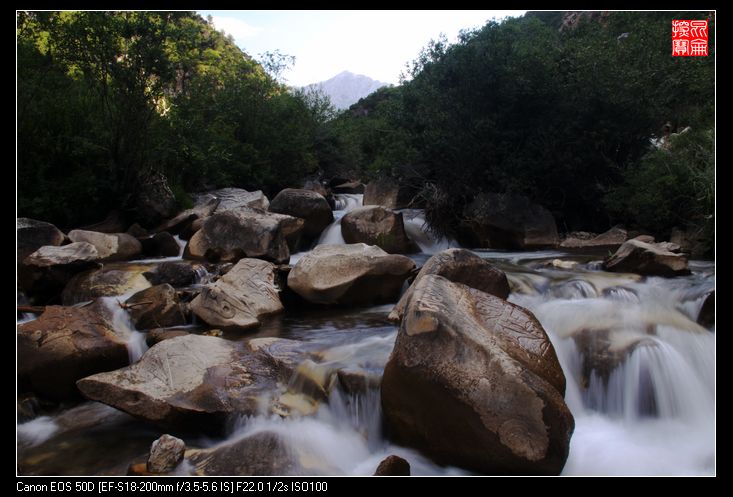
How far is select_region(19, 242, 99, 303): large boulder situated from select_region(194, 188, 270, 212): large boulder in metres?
5.66

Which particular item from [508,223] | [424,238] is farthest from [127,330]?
[508,223]

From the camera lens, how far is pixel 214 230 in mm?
10047

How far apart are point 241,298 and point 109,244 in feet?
13.6

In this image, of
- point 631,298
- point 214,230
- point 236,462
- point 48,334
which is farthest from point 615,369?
point 214,230

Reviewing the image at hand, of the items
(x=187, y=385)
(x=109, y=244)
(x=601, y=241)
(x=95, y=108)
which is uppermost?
(x=95, y=108)

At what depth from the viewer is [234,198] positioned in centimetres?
Answer: 1420

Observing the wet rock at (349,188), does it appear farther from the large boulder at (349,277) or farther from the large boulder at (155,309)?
the large boulder at (155,309)

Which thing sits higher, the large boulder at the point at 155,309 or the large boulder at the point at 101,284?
the large boulder at the point at 101,284

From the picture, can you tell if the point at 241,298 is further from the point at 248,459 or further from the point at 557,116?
the point at 557,116

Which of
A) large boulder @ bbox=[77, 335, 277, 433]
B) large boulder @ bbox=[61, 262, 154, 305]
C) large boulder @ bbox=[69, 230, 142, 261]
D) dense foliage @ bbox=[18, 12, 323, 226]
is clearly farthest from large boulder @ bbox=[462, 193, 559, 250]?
large boulder @ bbox=[77, 335, 277, 433]

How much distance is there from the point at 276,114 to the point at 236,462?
16693 mm

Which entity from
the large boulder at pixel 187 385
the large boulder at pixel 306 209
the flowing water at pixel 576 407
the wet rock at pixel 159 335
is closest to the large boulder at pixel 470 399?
the flowing water at pixel 576 407

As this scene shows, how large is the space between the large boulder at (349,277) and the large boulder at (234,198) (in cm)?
626

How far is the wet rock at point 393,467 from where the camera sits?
3830 mm
